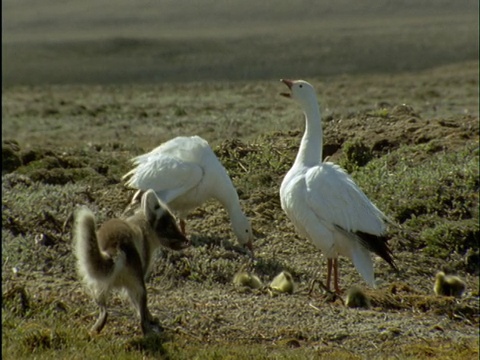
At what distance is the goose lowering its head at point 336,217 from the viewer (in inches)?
370

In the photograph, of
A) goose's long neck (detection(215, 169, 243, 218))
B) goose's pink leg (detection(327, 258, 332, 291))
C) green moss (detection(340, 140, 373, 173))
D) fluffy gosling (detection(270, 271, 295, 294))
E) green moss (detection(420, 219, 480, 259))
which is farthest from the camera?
green moss (detection(340, 140, 373, 173))

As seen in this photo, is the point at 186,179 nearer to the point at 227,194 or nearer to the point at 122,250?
the point at 227,194

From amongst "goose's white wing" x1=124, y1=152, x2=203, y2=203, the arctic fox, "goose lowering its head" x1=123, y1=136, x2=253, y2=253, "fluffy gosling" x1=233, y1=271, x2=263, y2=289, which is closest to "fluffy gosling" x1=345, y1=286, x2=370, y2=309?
"fluffy gosling" x1=233, y1=271, x2=263, y2=289

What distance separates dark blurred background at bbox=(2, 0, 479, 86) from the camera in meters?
37.8

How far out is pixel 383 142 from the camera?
42.6 feet

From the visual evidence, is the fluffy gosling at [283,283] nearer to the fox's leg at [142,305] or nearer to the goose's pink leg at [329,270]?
the goose's pink leg at [329,270]

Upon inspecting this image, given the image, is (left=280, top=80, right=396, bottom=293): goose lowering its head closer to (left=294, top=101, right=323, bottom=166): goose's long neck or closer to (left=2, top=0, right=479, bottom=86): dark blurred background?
(left=294, top=101, right=323, bottom=166): goose's long neck

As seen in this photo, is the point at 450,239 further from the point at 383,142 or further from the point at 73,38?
the point at 73,38

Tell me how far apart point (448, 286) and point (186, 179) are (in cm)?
321

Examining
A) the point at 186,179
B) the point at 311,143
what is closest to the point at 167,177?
the point at 186,179

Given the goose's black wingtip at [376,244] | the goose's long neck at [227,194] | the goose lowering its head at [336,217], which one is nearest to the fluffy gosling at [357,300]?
the goose lowering its head at [336,217]

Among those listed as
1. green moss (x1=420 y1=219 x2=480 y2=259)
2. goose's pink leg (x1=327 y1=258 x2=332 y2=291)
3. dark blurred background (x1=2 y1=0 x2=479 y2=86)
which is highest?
goose's pink leg (x1=327 y1=258 x2=332 y2=291)

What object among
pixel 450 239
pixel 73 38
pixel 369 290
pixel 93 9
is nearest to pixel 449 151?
pixel 450 239

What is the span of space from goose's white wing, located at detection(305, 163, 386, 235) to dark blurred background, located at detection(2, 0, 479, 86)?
24226 millimetres
